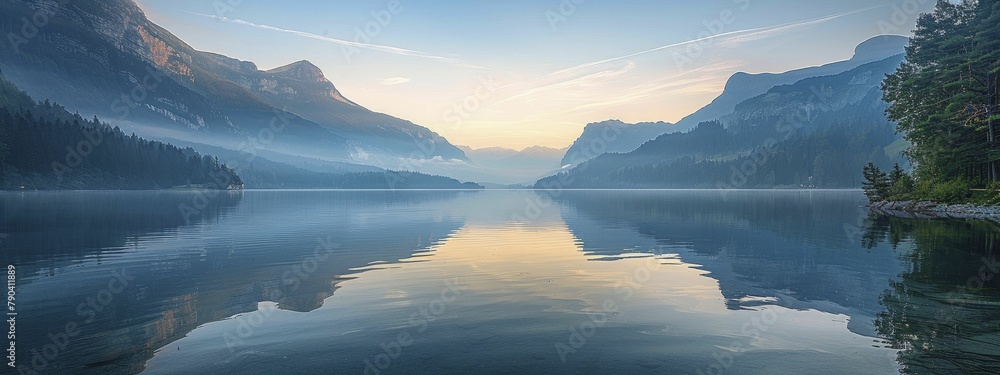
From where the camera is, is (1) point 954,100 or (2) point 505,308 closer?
(2) point 505,308

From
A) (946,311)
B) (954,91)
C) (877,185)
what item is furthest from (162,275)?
(877,185)

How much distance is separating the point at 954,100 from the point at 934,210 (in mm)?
18356

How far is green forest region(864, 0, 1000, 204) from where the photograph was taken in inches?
2906

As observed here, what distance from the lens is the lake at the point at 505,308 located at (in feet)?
44.9

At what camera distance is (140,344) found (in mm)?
15125

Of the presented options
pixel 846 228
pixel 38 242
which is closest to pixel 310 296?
pixel 38 242

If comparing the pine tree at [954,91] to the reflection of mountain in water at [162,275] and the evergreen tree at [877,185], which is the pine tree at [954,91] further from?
the reflection of mountain in water at [162,275]

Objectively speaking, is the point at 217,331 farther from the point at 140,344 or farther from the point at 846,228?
the point at 846,228

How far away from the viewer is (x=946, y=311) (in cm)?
1855

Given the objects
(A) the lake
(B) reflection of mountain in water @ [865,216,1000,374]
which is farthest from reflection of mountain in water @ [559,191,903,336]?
(B) reflection of mountain in water @ [865,216,1000,374]

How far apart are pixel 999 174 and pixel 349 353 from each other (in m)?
104

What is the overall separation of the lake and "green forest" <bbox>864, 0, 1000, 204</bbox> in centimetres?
4990

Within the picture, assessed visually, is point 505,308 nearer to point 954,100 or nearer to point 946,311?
point 946,311

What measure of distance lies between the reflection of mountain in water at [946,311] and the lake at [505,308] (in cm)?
10
